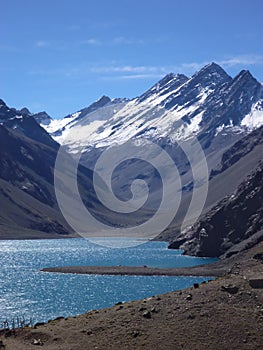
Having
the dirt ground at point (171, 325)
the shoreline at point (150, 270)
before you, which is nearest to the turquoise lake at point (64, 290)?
the shoreline at point (150, 270)

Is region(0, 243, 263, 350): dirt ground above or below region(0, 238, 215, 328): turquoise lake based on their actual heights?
below

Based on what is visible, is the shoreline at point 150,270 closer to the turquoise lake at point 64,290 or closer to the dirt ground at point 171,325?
the turquoise lake at point 64,290

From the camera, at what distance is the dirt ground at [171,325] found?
53.0 metres

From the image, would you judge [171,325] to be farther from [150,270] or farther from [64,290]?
[150,270]

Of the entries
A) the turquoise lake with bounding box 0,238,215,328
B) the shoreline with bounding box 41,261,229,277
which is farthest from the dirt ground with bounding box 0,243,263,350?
the shoreline with bounding box 41,261,229,277

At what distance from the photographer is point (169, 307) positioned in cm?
5922

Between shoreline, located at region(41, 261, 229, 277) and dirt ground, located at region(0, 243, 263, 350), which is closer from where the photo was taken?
dirt ground, located at region(0, 243, 263, 350)

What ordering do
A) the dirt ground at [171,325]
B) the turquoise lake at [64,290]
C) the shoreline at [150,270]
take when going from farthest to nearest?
1. the shoreline at [150,270]
2. the turquoise lake at [64,290]
3. the dirt ground at [171,325]

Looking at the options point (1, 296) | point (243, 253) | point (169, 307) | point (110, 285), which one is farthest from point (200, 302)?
point (243, 253)

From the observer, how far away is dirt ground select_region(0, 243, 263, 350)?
174ft

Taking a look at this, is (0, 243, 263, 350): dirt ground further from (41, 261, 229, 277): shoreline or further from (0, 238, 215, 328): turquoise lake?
(41, 261, 229, 277): shoreline

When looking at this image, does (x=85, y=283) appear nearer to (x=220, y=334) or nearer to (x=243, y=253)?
(x=243, y=253)

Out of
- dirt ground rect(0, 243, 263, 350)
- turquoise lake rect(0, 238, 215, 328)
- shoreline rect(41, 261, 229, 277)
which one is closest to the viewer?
dirt ground rect(0, 243, 263, 350)

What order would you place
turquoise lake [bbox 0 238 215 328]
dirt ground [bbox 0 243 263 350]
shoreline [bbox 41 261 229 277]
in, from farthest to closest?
shoreline [bbox 41 261 229 277]
turquoise lake [bbox 0 238 215 328]
dirt ground [bbox 0 243 263 350]
